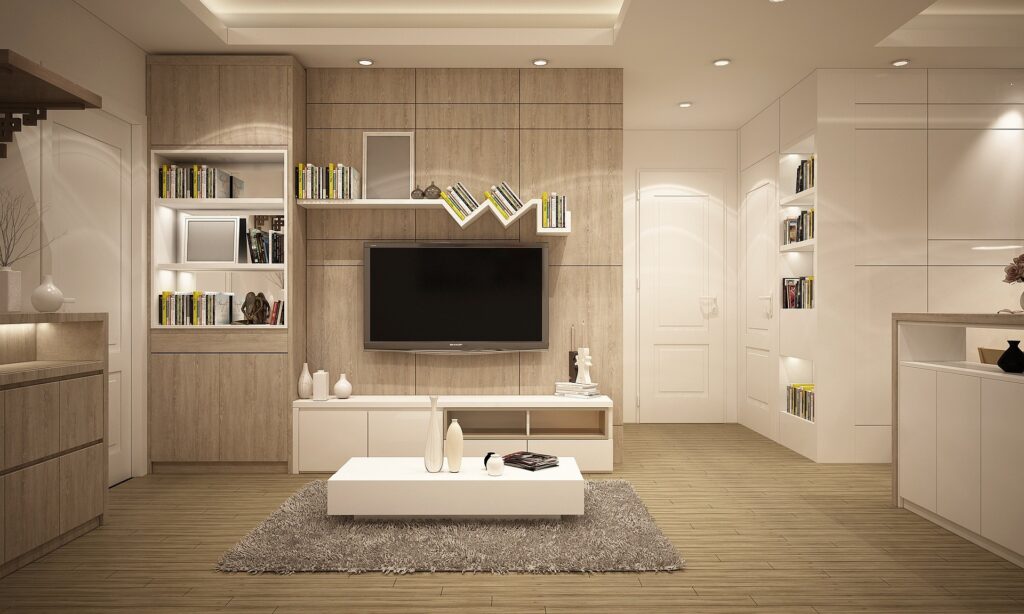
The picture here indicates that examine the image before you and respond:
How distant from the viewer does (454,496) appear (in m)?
3.24

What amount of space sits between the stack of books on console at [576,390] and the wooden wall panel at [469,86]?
2.07 m

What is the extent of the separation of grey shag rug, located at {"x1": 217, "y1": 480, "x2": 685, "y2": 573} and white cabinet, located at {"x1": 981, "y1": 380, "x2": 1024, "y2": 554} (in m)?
1.41

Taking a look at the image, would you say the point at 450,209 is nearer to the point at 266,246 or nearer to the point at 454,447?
the point at 266,246

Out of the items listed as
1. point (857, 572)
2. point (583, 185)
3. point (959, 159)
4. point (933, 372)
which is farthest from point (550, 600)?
point (959, 159)

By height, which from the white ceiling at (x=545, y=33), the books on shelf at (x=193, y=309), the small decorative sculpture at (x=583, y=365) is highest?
the white ceiling at (x=545, y=33)

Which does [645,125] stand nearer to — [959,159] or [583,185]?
[583,185]

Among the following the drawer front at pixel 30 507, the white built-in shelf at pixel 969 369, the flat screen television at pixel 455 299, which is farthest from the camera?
the flat screen television at pixel 455 299

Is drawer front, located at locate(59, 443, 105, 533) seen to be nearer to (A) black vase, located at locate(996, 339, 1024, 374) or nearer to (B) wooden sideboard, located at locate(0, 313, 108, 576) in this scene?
(B) wooden sideboard, located at locate(0, 313, 108, 576)

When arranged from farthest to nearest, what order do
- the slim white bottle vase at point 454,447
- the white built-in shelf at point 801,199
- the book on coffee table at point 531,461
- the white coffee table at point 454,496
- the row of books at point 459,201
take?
the white built-in shelf at point 801,199, the row of books at point 459,201, the book on coffee table at point 531,461, the slim white bottle vase at point 454,447, the white coffee table at point 454,496

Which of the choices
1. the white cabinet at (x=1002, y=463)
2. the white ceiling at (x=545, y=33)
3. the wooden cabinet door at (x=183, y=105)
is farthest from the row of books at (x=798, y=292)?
the wooden cabinet door at (x=183, y=105)

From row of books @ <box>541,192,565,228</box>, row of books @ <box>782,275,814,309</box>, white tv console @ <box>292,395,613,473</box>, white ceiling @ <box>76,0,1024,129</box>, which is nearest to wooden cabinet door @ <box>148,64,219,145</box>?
white ceiling @ <box>76,0,1024,129</box>

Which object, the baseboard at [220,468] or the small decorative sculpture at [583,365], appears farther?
the small decorative sculpture at [583,365]

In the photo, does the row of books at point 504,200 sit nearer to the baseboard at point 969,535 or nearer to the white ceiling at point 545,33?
the white ceiling at point 545,33

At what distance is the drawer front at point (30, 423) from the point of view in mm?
2775
